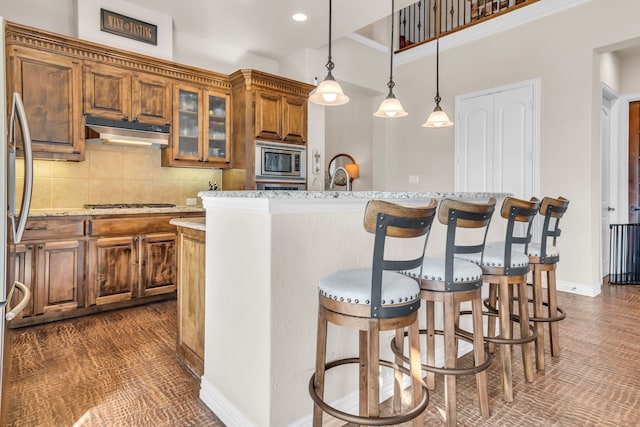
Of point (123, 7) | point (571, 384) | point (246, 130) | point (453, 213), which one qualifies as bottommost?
point (571, 384)

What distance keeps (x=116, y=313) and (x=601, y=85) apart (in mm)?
5520

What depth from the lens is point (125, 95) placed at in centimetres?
357

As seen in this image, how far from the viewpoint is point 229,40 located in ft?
14.7

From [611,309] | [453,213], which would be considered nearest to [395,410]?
[453,213]

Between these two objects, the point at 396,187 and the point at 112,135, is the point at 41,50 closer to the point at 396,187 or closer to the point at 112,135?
the point at 112,135

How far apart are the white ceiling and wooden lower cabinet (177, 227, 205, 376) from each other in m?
2.65

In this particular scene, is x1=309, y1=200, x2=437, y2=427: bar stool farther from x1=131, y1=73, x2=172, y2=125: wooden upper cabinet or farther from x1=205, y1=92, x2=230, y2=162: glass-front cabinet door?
x1=205, y1=92, x2=230, y2=162: glass-front cabinet door

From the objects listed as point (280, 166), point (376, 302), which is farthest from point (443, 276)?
point (280, 166)

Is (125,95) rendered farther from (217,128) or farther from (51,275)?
(51,275)

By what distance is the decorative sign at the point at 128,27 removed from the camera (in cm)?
353

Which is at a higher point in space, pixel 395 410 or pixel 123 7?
pixel 123 7

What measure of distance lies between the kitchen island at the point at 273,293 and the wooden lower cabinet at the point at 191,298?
174mm

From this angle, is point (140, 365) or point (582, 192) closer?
point (140, 365)

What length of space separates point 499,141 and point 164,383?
444 cm
